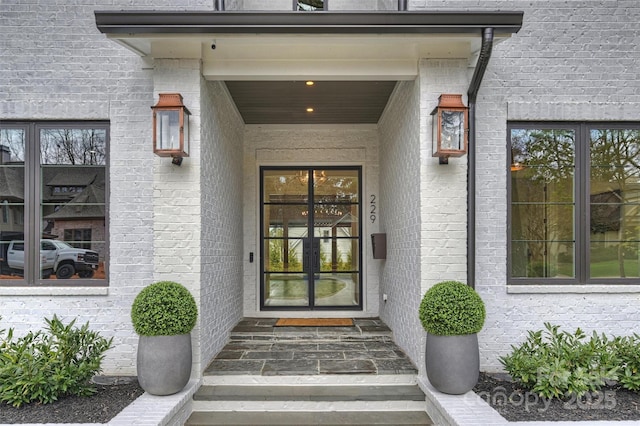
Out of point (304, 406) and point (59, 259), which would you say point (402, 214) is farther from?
point (59, 259)

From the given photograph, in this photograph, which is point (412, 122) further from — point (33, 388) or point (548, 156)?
point (33, 388)

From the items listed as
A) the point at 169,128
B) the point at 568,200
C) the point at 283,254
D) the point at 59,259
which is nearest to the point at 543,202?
the point at 568,200

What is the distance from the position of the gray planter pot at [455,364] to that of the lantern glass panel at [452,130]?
169 cm

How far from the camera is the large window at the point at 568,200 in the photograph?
4336 mm

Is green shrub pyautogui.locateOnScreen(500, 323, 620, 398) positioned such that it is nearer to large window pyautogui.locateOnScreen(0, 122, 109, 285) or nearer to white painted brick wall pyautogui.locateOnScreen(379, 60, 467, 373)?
white painted brick wall pyautogui.locateOnScreen(379, 60, 467, 373)

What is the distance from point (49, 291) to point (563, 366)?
5.08 metres

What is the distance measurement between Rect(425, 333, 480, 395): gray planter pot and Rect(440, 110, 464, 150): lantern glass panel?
5.56ft

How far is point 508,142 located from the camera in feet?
Result: 14.2

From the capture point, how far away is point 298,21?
3.38m

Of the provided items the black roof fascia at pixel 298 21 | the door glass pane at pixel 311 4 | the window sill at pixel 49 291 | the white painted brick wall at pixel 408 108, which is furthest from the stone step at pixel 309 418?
the door glass pane at pixel 311 4

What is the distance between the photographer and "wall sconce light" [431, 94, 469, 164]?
3.65 m

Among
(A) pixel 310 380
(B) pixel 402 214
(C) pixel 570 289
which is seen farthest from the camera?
(B) pixel 402 214

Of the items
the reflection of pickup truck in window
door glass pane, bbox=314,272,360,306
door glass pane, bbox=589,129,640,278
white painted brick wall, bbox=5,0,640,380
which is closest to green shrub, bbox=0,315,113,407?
white painted brick wall, bbox=5,0,640,380

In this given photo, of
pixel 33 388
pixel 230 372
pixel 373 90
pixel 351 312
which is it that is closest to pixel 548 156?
pixel 373 90
